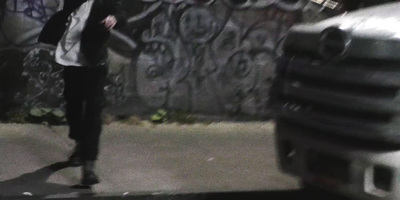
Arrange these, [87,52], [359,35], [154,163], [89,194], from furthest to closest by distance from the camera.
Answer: [154,163] → [87,52] → [89,194] → [359,35]

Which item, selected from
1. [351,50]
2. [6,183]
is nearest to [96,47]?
[6,183]

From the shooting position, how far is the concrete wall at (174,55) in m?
7.88

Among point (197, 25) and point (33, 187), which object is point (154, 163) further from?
point (197, 25)

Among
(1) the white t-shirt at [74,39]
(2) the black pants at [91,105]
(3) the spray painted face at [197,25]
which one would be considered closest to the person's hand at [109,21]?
(1) the white t-shirt at [74,39]

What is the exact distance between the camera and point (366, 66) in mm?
4145

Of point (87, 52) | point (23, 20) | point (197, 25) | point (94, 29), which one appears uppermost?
point (94, 29)

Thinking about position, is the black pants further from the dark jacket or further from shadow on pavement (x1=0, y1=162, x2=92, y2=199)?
shadow on pavement (x1=0, y1=162, x2=92, y2=199)

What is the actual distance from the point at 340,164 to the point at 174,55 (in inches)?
169

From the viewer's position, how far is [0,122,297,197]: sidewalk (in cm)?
592

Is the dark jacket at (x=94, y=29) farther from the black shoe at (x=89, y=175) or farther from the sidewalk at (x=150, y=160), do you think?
the sidewalk at (x=150, y=160)

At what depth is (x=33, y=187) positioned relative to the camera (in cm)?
575

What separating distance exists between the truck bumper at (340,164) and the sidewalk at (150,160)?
3.72ft

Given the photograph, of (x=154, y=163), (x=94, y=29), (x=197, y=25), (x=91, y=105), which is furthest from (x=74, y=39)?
(x=197, y=25)

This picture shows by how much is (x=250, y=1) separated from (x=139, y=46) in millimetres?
1351
